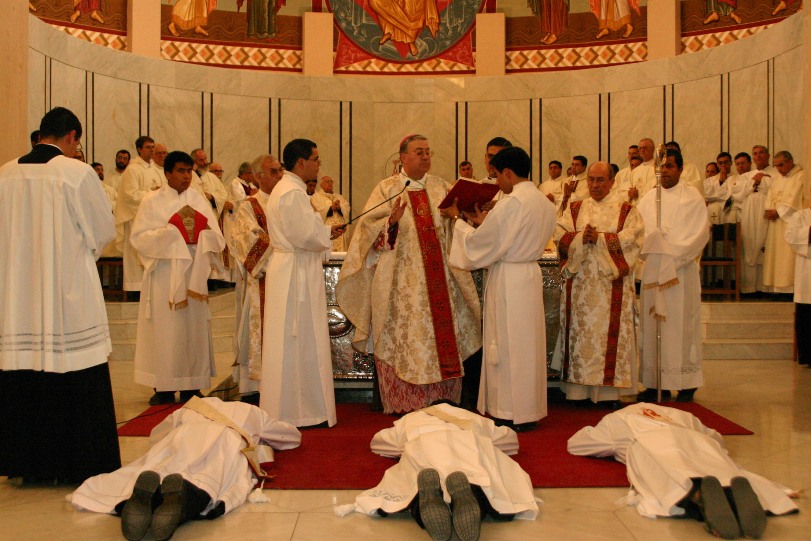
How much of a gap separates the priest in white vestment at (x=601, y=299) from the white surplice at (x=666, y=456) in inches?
65.9

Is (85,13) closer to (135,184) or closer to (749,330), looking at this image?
(135,184)

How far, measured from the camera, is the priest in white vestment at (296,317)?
6176mm

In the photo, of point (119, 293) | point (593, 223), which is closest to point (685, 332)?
point (593, 223)

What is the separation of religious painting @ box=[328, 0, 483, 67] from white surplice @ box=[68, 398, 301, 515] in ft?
39.8

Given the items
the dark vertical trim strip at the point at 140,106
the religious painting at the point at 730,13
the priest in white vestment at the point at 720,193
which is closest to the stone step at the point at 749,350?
the priest in white vestment at the point at 720,193

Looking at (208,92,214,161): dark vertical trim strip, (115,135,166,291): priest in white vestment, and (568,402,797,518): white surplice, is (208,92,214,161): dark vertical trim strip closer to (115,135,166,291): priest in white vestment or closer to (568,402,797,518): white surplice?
(115,135,166,291): priest in white vestment

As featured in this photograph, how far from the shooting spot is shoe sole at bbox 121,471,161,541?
12.5ft

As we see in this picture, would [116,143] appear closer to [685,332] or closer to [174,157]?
[174,157]

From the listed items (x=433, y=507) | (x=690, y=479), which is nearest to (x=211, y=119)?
(x=433, y=507)

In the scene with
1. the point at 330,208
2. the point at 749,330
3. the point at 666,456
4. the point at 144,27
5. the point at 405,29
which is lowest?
the point at 666,456

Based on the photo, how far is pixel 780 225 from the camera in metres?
11.6

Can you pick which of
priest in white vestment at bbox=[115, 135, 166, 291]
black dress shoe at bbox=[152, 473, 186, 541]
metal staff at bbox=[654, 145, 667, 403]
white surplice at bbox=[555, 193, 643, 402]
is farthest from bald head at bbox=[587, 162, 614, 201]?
priest in white vestment at bbox=[115, 135, 166, 291]

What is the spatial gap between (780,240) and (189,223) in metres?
7.78

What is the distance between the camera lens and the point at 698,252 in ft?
24.5
